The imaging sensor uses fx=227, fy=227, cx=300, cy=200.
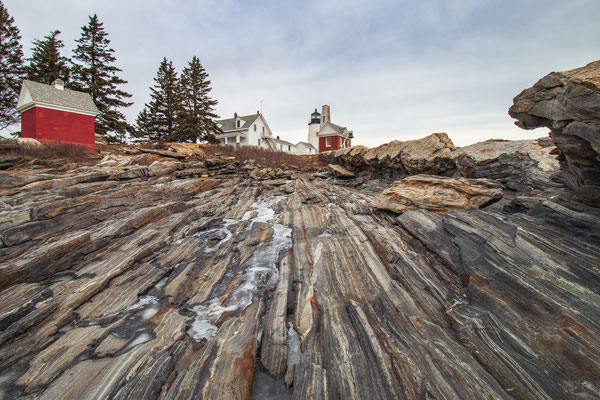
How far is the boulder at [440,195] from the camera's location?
7.52 meters

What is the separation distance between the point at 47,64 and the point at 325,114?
47.3m

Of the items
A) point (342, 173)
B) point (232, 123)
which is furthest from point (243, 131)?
point (342, 173)

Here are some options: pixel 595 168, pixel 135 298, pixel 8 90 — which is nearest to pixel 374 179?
pixel 595 168

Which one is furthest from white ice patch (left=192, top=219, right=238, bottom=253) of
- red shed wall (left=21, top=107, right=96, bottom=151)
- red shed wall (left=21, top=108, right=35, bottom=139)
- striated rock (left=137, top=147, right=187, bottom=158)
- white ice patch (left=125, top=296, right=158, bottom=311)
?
red shed wall (left=21, top=108, right=35, bottom=139)

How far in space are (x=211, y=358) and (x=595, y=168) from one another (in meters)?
8.17

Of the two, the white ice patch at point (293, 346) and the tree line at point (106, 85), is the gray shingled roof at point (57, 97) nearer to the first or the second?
the tree line at point (106, 85)

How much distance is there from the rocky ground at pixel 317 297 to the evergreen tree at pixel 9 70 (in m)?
29.1

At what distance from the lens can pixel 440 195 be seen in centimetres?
811

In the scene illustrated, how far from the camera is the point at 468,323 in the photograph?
3820mm

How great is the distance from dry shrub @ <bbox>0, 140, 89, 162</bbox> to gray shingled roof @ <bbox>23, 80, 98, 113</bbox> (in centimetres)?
574

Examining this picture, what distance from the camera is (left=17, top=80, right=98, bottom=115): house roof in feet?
62.7

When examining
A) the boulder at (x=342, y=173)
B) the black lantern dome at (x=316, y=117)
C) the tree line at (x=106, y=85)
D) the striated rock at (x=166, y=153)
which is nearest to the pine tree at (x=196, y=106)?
the tree line at (x=106, y=85)

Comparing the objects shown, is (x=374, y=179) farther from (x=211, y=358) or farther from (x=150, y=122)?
(x=150, y=122)

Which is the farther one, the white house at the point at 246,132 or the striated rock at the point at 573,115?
the white house at the point at 246,132
